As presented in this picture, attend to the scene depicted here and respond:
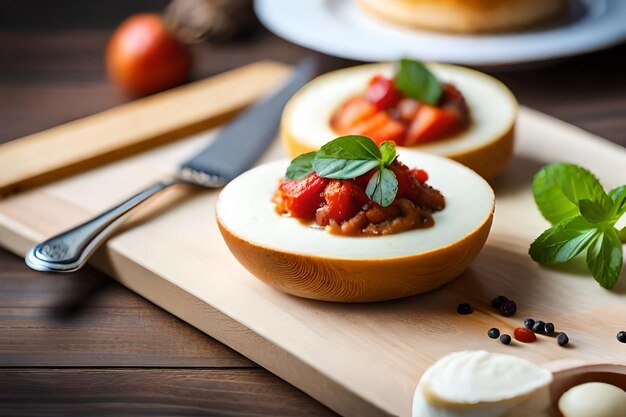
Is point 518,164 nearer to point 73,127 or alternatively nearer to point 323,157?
point 323,157

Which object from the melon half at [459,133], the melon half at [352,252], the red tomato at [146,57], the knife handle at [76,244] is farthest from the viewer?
the red tomato at [146,57]

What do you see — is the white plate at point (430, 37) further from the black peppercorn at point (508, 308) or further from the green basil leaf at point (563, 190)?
the black peppercorn at point (508, 308)

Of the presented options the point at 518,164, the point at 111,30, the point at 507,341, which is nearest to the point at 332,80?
the point at 518,164

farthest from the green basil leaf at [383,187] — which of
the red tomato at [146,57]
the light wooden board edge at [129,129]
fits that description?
the red tomato at [146,57]

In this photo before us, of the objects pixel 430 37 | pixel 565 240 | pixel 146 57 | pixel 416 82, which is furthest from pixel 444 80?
pixel 146 57

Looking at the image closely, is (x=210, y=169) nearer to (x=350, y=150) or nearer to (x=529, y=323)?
(x=350, y=150)
